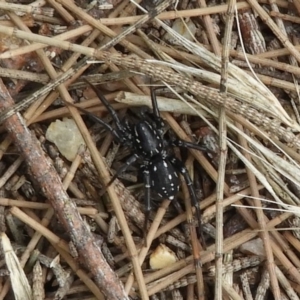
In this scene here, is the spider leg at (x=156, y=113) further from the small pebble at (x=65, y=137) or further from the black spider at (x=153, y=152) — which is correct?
the small pebble at (x=65, y=137)

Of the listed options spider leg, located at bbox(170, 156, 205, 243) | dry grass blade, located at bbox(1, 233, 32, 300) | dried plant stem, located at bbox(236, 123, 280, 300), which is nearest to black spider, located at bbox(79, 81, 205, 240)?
spider leg, located at bbox(170, 156, 205, 243)

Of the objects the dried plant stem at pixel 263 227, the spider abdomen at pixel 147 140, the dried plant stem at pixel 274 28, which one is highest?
the dried plant stem at pixel 274 28

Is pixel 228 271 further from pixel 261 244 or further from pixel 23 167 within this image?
pixel 23 167

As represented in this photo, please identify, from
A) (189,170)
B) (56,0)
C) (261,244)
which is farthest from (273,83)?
(56,0)

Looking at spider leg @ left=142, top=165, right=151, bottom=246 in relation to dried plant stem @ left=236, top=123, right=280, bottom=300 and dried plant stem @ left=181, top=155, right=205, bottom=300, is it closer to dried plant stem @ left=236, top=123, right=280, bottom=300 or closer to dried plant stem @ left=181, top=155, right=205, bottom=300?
dried plant stem @ left=181, top=155, right=205, bottom=300

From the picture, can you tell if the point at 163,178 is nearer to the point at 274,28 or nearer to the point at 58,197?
the point at 58,197

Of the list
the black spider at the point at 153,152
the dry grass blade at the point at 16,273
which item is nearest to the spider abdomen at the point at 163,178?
the black spider at the point at 153,152
